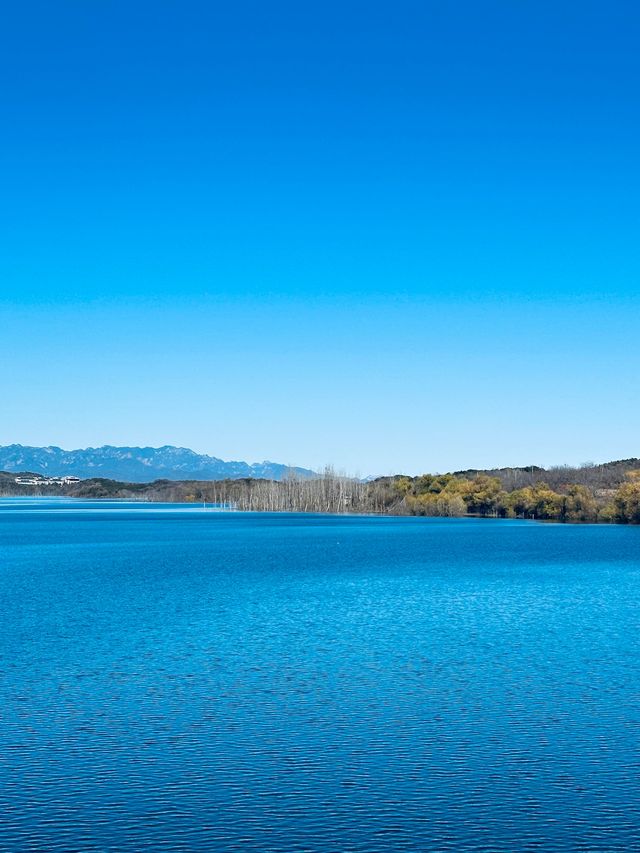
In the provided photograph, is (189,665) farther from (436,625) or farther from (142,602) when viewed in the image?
(142,602)

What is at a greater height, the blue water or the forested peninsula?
the forested peninsula

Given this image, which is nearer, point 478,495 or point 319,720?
point 319,720

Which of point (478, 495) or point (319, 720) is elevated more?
point (478, 495)

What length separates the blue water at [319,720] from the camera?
→ 42.1 ft

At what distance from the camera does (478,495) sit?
144 metres

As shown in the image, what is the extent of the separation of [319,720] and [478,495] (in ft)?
423

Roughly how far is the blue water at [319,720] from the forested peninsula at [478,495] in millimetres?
81351

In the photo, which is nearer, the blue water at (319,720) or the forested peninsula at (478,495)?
the blue water at (319,720)

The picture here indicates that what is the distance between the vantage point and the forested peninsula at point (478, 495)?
391 feet

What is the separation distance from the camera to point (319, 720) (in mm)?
18125

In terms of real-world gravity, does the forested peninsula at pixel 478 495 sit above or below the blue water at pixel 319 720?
above

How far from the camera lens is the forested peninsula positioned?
119m

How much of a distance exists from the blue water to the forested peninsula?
8135cm

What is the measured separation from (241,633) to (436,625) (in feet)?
21.3
